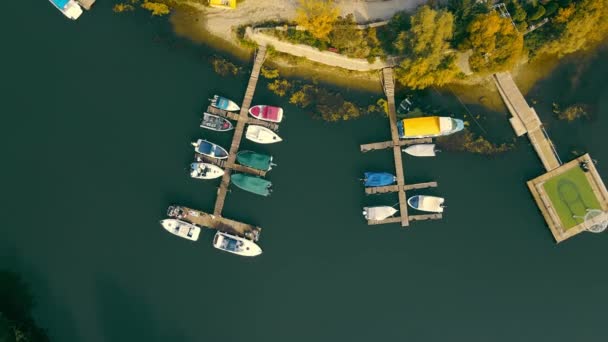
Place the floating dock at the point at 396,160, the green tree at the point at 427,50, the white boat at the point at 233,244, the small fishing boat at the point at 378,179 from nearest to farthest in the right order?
the green tree at the point at 427,50
the white boat at the point at 233,244
the small fishing boat at the point at 378,179
the floating dock at the point at 396,160

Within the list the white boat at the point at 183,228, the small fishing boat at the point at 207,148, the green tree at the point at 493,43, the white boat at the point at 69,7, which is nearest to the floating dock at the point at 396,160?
the green tree at the point at 493,43

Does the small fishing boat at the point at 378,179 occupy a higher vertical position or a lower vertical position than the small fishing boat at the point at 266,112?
lower

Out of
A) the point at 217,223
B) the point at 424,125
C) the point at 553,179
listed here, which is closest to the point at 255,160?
the point at 217,223

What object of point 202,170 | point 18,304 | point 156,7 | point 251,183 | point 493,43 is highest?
point 156,7

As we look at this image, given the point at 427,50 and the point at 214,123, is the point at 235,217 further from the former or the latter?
the point at 427,50

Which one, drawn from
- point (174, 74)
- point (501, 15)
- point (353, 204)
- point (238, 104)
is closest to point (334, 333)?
point (353, 204)

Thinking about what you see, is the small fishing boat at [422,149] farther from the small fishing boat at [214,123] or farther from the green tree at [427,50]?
the small fishing boat at [214,123]

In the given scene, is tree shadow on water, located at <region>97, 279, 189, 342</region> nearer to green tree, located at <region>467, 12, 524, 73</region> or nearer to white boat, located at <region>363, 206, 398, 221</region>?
white boat, located at <region>363, 206, 398, 221</region>
